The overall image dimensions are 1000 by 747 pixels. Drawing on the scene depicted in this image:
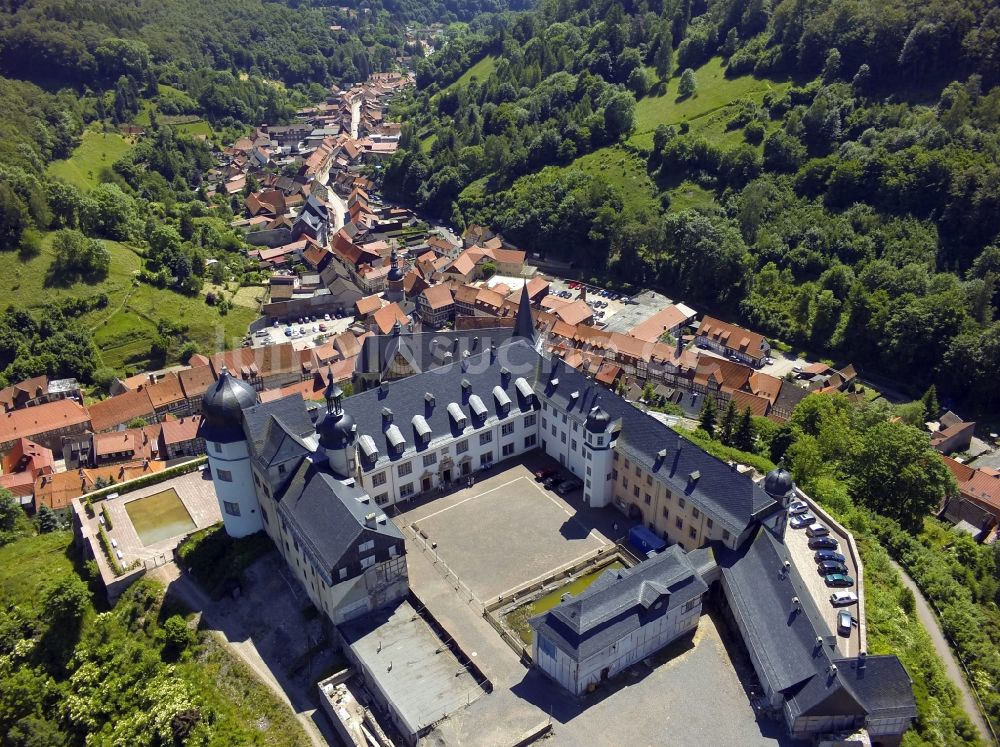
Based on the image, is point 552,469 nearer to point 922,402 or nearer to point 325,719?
point 325,719

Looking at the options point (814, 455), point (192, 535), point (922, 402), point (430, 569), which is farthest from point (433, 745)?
point (922, 402)

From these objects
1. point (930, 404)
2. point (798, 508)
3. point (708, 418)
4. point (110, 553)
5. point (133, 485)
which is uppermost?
point (798, 508)

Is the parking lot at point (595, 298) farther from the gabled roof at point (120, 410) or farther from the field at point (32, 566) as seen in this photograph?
the field at point (32, 566)

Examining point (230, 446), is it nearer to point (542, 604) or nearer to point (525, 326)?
point (542, 604)

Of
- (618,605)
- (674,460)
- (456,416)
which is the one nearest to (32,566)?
(456,416)

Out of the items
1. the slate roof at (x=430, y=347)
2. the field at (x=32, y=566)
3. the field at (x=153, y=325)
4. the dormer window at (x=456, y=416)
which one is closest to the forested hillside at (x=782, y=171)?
the slate roof at (x=430, y=347)

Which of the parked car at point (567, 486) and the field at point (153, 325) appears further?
the field at point (153, 325)
